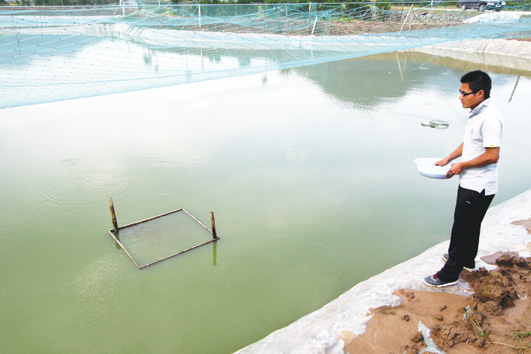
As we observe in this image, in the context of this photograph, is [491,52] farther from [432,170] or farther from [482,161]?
[482,161]

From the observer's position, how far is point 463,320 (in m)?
1.73

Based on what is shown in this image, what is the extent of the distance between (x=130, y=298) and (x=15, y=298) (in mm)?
675

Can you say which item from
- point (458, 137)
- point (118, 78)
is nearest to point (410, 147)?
point (458, 137)

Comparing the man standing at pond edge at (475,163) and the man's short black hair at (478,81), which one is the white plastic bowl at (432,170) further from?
the man's short black hair at (478,81)

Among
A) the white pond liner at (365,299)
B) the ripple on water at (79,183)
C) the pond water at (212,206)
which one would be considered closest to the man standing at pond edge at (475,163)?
the white pond liner at (365,299)

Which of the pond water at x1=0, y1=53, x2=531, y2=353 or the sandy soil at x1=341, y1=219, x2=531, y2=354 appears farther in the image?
the pond water at x1=0, y1=53, x2=531, y2=353

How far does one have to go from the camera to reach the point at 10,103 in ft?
12.6

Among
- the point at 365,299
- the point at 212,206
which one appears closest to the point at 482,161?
the point at 365,299

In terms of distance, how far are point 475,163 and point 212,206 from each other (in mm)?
2035

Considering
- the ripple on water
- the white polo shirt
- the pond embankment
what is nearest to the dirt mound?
the white polo shirt

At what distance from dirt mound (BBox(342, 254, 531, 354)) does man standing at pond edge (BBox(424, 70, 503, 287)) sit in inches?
7.6

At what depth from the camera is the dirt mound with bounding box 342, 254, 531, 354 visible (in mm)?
1627

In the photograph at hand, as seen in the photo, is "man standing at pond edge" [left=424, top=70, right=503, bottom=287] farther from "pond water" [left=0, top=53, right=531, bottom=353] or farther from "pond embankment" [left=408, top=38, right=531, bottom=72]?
"pond embankment" [left=408, top=38, right=531, bottom=72]

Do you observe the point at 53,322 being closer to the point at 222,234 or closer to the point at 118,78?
the point at 222,234
